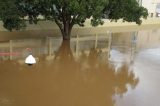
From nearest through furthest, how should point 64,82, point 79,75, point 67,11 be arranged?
point 64,82 < point 79,75 < point 67,11

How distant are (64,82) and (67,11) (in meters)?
6.24

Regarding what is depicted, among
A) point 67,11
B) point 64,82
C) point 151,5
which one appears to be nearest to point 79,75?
point 64,82

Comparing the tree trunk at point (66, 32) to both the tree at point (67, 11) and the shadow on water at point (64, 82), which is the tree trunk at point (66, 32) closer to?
the tree at point (67, 11)

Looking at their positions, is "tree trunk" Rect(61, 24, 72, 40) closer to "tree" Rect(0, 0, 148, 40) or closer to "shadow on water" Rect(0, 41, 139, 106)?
"tree" Rect(0, 0, 148, 40)

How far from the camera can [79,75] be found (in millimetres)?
9773

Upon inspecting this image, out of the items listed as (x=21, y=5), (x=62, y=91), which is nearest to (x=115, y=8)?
(x=21, y=5)

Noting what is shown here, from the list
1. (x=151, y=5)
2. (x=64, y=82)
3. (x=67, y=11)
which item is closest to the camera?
(x=64, y=82)

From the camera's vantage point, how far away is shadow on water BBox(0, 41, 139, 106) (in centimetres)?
733

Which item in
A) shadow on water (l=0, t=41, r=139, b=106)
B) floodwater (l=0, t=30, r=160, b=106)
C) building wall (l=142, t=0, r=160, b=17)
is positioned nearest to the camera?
shadow on water (l=0, t=41, r=139, b=106)

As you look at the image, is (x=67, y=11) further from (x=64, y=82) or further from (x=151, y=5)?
(x=151, y=5)

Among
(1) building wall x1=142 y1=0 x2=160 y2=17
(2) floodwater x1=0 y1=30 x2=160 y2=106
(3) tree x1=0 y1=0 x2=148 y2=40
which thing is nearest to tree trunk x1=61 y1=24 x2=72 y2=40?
(3) tree x1=0 y1=0 x2=148 y2=40

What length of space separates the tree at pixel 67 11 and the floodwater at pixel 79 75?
4.04 feet

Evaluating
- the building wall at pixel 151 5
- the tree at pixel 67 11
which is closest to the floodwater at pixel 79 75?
the tree at pixel 67 11

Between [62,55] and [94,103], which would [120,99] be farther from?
[62,55]
